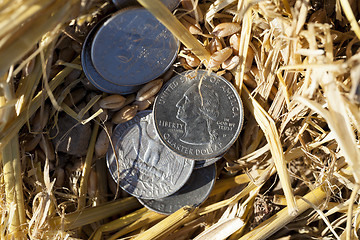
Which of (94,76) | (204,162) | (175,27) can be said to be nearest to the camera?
(175,27)

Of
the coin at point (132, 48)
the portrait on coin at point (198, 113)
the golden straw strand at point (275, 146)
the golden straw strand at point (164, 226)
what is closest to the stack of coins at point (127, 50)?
the coin at point (132, 48)

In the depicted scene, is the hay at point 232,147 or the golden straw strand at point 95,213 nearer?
the hay at point 232,147

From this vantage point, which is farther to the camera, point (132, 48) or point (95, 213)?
point (95, 213)

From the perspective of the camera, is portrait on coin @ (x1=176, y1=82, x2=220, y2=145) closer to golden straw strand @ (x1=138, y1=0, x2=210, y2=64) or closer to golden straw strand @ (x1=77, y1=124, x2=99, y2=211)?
golden straw strand @ (x1=138, y1=0, x2=210, y2=64)

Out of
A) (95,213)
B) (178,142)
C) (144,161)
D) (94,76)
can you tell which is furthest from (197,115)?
(95,213)

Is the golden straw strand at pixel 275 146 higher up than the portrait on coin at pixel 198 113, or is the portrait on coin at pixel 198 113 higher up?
the portrait on coin at pixel 198 113

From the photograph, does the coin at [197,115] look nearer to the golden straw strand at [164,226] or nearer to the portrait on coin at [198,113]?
the portrait on coin at [198,113]

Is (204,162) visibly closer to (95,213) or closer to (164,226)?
(164,226)
